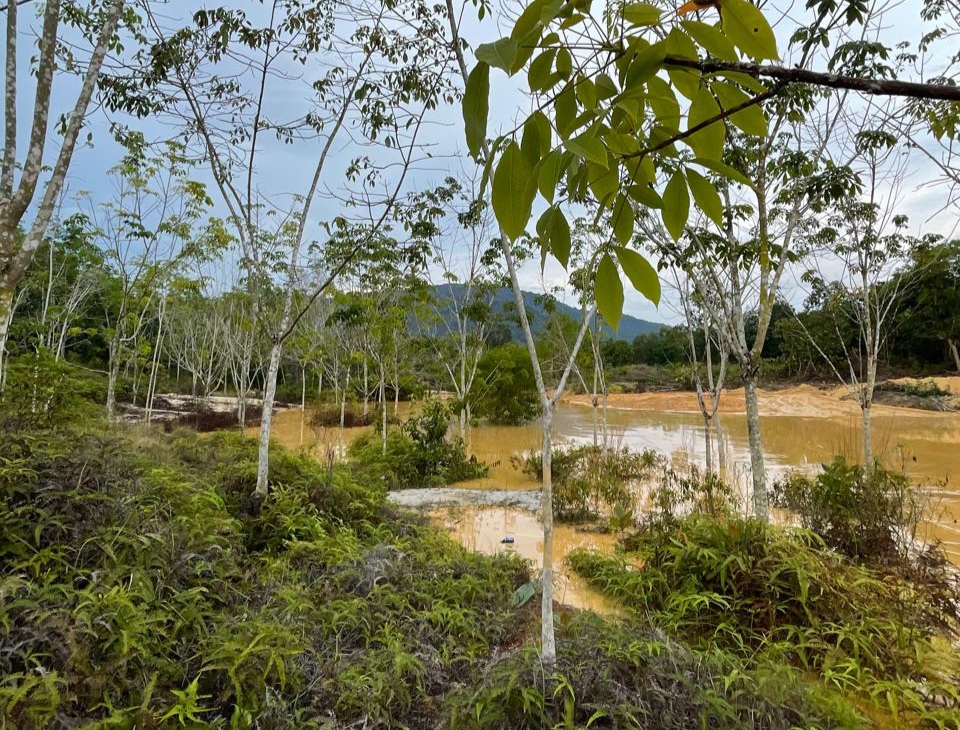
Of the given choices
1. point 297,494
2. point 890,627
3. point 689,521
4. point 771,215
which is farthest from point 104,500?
point 771,215

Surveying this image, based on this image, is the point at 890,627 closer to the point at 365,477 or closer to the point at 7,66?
the point at 365,477

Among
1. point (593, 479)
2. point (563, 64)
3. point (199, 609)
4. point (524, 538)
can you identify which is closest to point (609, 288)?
point (563, 64)

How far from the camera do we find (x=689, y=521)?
15.3ft

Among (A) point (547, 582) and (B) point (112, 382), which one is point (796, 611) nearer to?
(A) point (547, 582)

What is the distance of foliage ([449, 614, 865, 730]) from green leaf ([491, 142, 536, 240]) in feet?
7.54

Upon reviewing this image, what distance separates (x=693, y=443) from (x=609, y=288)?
13.5 metres

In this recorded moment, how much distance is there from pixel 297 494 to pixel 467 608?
222 centimetres

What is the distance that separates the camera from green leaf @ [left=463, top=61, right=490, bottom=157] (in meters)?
0.42

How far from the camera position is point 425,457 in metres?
9.23

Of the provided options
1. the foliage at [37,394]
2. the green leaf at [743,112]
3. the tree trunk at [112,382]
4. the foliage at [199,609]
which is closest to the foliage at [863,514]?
the foliage at [199,609]

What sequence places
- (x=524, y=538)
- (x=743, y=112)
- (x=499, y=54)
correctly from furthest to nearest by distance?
(x=524, y=538) < (x=743, y=112) < (x=499, y=54)

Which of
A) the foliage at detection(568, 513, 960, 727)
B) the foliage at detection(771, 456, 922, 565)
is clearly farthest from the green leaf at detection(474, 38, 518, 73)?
the foliage at detection(771, 456, 922, 565)

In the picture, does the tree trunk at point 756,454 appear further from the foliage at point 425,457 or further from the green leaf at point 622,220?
the foliage at point 425,457

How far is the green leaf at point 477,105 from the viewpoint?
1.37 ft
